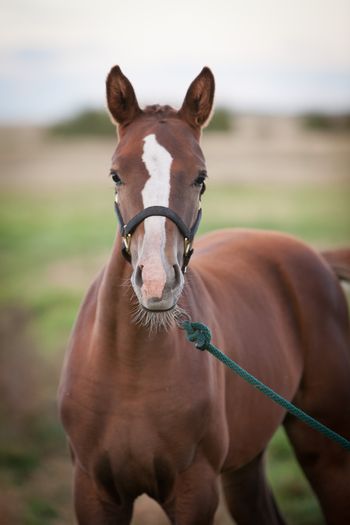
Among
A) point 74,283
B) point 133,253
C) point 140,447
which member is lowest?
point 74,283

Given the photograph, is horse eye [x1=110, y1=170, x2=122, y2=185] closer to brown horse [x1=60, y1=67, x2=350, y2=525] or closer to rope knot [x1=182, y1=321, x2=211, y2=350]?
brown horse [x1=60, y1=67, x2=350, y2=525]

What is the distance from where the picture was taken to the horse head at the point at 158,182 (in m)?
2.40

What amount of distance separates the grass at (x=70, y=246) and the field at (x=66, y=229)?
18mm

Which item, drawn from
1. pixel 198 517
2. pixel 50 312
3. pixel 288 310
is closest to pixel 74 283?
pixel 50 312

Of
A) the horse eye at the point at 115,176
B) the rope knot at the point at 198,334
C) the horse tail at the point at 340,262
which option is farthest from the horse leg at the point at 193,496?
the horse tail at the point at 340,262

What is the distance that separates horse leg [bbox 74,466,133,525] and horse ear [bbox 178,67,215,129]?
62.5 inches

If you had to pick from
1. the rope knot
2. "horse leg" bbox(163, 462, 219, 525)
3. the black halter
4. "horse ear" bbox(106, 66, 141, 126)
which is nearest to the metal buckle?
the black halter

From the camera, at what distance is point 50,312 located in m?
9.60

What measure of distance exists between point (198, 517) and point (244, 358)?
0.82m

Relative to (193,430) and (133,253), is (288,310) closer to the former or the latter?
(193,430)

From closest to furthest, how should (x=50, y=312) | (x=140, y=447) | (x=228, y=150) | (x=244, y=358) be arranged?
(x=140, y=447)
(x=244, y=358)
(x=50, y=312)
(x=228, y=150)

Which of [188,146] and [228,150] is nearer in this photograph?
[188,146]

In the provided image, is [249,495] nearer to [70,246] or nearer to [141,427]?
[141,427]

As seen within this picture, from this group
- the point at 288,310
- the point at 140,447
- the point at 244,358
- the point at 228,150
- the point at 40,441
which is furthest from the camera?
the point at 228,150
